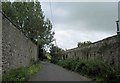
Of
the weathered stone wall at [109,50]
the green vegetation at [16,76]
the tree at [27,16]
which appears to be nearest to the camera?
the green vegetation at [16,76]

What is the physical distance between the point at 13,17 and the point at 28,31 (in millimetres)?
5111

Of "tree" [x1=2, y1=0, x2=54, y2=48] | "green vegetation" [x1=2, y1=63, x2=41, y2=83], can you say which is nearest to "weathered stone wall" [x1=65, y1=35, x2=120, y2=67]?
"green vegetation" [x1=2, y1=63, x2=41, y2=83]

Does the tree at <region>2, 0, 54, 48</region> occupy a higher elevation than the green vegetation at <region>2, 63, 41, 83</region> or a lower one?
higher

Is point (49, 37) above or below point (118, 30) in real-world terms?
above

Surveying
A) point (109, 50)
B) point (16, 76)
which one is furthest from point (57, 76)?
point (16, 76)

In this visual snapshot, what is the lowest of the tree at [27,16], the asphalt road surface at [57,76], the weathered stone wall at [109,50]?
the asphalt road surface at [57,76]

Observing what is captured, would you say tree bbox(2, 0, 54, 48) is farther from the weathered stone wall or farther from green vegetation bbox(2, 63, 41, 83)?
green vegetation bbox(2, 63, 41, 83)

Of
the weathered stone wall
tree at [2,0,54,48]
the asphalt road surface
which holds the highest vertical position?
tree at [2,0,54,48]

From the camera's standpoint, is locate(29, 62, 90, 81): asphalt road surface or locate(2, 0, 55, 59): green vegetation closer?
locate(29, 62, 90, 81): asphalt road surface

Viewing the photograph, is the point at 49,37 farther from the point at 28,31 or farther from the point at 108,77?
the point at 108,77

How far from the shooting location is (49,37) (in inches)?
Answer: 2357

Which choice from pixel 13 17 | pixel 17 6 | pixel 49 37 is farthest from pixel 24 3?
pixel 49 37

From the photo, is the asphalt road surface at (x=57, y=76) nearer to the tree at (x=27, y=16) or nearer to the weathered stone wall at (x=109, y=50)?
the weathered stone wall at (x=109, y=50)

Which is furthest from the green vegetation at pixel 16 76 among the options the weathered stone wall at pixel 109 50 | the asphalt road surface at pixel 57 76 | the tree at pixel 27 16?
the tree at pixel 27 16
